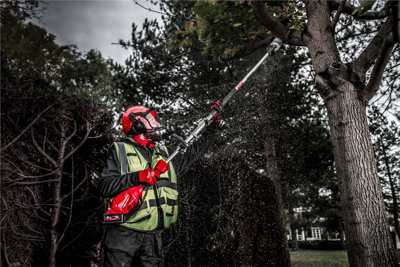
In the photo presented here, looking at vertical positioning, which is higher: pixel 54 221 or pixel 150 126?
pixel 150 126

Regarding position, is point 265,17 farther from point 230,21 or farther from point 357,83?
point 357,83

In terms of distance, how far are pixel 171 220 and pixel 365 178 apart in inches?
81.7

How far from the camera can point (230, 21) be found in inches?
175

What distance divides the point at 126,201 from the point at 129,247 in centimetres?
38

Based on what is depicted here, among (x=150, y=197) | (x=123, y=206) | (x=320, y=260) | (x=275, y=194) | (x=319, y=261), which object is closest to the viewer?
(x=123, y=206)

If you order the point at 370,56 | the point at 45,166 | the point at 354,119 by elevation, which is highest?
→ the point at 370,56

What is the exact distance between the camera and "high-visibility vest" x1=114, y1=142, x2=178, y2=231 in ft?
7.63

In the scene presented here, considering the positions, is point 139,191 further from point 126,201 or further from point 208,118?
point 208,118

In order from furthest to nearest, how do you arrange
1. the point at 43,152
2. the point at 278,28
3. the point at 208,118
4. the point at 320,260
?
the point at 320,260 → the point at 278,28 → the point at 208,118 → the point at 43,152

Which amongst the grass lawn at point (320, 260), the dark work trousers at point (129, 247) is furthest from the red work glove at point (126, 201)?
the grass lawn at point (320, 260)

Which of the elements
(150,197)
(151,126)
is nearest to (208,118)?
(151,126)

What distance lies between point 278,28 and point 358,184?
2.22 meters

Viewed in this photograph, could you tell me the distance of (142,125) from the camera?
2.74 m

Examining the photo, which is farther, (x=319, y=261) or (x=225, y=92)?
(x=319, y=261)
